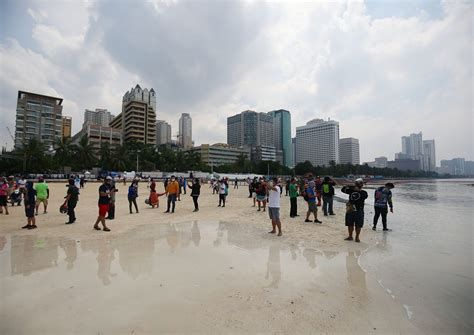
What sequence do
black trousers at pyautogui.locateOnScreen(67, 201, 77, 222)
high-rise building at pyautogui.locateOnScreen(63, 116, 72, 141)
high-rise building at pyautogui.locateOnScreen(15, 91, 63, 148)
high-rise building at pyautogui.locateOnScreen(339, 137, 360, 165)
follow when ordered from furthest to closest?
1. high-rise building at pyautogui.locateOnScreen(339, 137, 360, 165)
2. high-rise building at pyautogui.locateOnScreen(63, 116, 72, 141)
3. high-rise building at pyautogui.locateOnScreen(15, 91, 63, 148)
4. black trousers at pyautogui.locateOnScreen(67, 201, 77, 222)

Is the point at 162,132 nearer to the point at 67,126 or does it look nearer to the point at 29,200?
the point at 67,126

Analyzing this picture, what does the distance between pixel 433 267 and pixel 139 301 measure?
6.17 meters

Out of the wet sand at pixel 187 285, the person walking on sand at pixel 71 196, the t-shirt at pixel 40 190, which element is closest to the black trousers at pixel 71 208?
the person walking on sand at pixel 71 196

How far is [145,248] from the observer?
605 cm

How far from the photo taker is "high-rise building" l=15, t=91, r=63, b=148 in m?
84.8

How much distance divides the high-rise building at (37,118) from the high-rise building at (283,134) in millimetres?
131743

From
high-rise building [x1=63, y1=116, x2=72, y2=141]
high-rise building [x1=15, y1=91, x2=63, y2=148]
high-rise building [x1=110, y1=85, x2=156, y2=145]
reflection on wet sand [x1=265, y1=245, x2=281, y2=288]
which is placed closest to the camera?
reflection on wet sand [x1=265, y1=245, x2=281, y2=288]

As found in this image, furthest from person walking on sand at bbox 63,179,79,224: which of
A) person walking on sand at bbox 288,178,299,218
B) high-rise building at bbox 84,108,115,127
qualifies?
high-rise building at bbox 84,108,115,127

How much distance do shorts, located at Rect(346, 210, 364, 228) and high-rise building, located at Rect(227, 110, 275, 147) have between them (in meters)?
160

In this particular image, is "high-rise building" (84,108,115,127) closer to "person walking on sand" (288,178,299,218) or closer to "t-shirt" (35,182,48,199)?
"t-shirt" (35,182,48,199)

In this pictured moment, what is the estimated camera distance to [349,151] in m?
176

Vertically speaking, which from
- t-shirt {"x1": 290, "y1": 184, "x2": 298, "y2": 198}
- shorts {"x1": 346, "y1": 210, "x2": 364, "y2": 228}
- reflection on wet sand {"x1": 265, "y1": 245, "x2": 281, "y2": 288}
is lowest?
reflection on wet sand {"x1": 265, "y1": 245, "x2": 281, "y2": 288}

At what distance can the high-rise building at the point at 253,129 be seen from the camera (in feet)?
554

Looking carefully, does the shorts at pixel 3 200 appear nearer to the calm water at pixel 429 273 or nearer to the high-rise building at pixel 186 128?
the calm water at pixel 429 273
